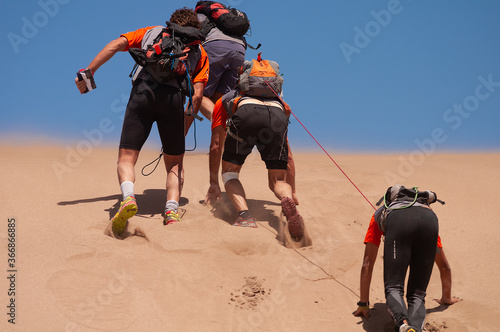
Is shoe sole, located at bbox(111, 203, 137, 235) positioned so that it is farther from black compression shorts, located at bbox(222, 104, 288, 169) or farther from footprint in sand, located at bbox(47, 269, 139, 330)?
black compression shorts, located at bbox(222, 104, 288, 169)

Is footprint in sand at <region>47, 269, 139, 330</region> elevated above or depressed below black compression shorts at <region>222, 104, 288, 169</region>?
below

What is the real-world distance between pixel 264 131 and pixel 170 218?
1262 mm

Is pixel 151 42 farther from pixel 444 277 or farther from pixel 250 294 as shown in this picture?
pixel 444 277

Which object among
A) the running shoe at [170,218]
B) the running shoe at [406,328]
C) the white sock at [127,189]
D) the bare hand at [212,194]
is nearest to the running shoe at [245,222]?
the running shoe at [170,218]

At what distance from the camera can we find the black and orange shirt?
18.8ft

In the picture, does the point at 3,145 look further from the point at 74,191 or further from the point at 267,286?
the point at 267,286

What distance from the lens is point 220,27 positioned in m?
6.86

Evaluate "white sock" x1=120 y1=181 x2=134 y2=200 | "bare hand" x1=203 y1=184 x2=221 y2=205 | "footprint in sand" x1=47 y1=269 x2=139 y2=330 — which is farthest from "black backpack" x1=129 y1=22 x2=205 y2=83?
"footprint in sand" x1=47 y1=269 x2=139 y2=330

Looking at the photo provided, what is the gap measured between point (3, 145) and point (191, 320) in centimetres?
705

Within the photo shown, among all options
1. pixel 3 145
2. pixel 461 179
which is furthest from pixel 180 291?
pixel 3 145

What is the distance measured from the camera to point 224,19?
6793 mm

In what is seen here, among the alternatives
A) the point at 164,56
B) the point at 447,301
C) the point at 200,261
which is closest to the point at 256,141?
the point at 164,56

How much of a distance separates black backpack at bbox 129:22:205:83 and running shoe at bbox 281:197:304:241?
1630 mm

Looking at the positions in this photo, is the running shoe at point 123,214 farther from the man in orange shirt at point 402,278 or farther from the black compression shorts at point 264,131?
the man in orange shirt at point 402,278
